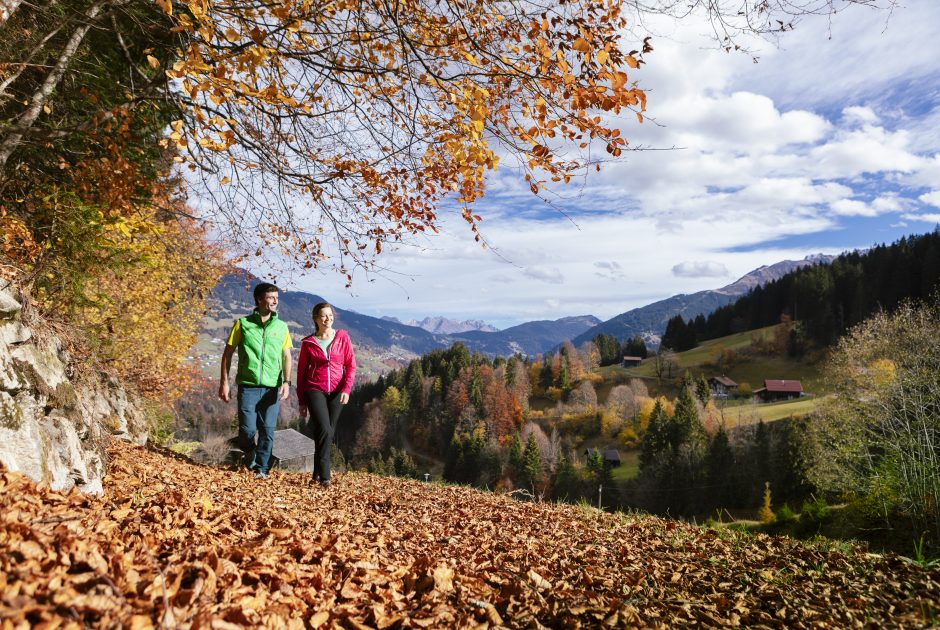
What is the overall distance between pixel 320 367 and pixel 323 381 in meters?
0.20

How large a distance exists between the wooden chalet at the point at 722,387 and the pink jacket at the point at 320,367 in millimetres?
110427

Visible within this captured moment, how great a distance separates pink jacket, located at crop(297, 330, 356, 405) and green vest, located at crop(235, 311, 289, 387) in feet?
1.28

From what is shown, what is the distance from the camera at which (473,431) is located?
307 ft

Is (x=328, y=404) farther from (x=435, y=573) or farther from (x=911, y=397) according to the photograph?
(x=911, y=397)

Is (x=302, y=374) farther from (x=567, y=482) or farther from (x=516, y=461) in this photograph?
(x=516, y=461)

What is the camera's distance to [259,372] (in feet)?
22.6

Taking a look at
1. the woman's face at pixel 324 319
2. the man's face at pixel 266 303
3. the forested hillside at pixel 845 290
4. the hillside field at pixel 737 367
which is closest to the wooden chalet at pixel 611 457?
the hillside field at pixel 737 367

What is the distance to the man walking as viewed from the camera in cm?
684

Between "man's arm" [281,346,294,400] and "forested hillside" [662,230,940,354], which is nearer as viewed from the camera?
"man's arm" [281,346,294,400]

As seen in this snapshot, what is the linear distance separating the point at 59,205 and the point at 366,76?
4.06 m

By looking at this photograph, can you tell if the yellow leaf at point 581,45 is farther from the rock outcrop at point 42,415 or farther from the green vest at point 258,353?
the rock outcrop at point 42,415

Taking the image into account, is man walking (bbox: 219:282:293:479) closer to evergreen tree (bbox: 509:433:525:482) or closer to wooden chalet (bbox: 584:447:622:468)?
evergreen tree (bbox: 509:433:525:482)

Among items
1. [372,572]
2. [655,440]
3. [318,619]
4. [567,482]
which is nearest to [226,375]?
[372,572]

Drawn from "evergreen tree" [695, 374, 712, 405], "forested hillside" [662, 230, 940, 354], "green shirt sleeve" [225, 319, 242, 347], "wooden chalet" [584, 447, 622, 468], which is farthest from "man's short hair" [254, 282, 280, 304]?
"forested hillside" [662, 230, 940, 354]
